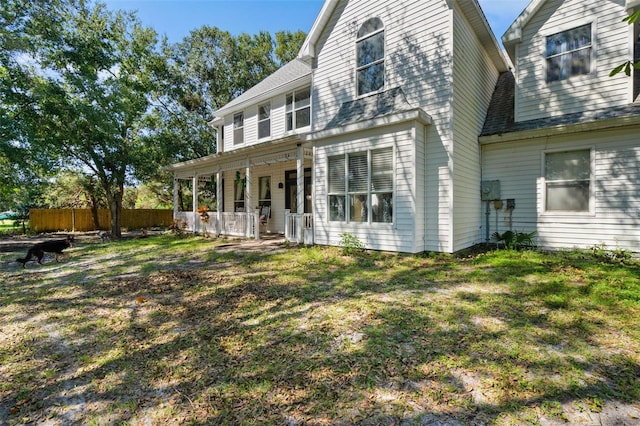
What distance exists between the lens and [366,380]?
2754 mm

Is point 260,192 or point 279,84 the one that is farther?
point 260,192

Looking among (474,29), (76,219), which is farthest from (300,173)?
(76,219)

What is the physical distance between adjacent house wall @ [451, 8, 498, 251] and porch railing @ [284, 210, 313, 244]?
4066 millimetres

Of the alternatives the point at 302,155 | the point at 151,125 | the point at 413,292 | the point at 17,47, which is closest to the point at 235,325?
the point at 413,292

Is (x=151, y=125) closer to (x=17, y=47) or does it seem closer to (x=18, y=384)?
(x=17, y=47)

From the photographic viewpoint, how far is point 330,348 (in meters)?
3.32

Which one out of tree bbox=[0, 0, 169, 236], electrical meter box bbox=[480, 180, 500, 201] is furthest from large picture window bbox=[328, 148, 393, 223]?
tree bbox=[0, 0, 169, 236]

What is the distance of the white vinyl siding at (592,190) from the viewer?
6.84 m

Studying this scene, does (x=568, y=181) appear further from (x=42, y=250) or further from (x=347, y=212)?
(x=42, y=250)

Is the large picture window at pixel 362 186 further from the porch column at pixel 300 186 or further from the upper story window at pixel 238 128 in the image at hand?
the upper story window at pixel 238 128

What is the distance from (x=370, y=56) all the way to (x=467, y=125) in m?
3.31

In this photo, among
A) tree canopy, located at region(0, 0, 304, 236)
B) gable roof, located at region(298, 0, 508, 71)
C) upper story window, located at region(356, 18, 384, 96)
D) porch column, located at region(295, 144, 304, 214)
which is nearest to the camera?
gable roof, located at region(298, 0, 508, 71)

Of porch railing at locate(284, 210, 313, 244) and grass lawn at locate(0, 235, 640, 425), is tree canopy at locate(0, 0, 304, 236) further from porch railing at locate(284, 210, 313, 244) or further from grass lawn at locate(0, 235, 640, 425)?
porch railing at locate(284, 210, 313, 244)

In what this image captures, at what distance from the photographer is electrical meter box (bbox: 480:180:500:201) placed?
28.3 ft
